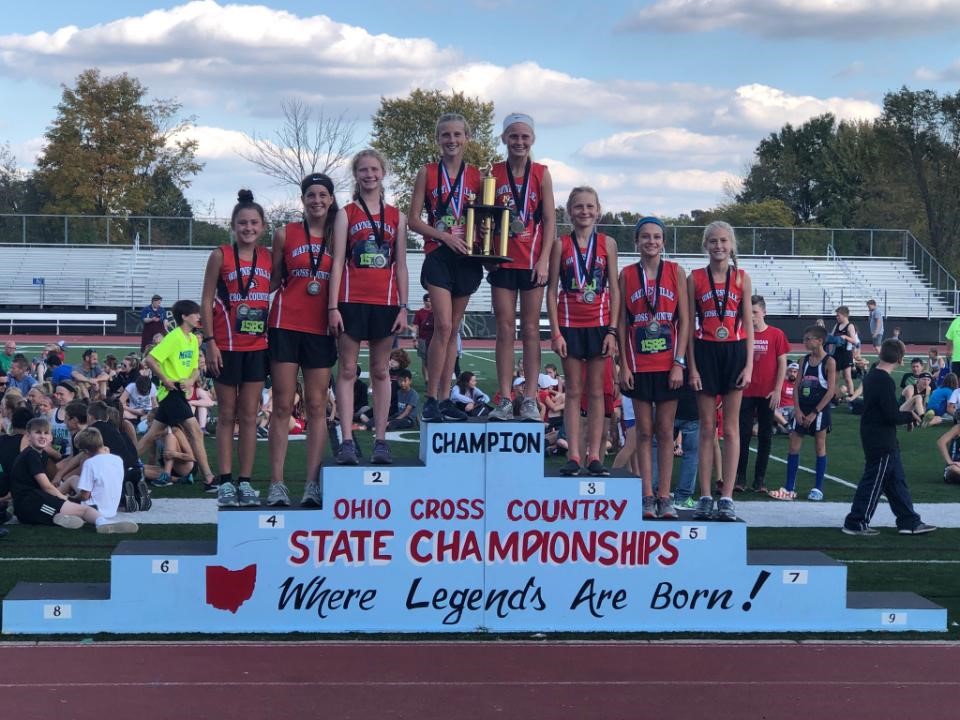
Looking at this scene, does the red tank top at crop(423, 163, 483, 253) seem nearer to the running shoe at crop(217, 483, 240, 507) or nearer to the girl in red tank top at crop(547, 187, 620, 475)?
the girl in red tank top at crop(547, 187, 620, 475)

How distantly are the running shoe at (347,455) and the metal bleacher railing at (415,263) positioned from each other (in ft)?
106

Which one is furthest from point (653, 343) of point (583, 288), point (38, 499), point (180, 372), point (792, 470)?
point (180, 372)

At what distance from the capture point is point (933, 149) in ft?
191

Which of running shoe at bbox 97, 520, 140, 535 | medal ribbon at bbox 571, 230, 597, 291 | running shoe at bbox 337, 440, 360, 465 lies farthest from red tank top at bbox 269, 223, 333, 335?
running shoe at bbox 97, 520, 140, 535

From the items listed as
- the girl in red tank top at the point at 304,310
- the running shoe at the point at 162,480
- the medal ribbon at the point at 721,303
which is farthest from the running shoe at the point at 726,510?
the running shoe at the point at 162,480

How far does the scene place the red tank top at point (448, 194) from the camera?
24.2 ft

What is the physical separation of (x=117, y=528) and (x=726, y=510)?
15.8ft

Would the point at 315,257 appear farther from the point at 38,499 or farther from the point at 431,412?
the point at 38,499

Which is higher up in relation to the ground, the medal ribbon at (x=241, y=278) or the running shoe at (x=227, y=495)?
the medal ribbon at (x=241, y=278)

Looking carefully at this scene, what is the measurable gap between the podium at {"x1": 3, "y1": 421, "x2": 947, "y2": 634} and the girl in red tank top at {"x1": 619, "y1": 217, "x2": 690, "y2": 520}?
60 cm

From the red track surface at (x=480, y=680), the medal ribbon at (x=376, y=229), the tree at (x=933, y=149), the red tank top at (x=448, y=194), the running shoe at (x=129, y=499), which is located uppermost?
the tree at (x=933, y=149)

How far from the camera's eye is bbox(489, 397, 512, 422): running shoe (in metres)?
Result: 7.45

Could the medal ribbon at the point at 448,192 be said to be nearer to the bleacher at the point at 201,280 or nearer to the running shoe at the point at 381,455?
the running shoe at the point at 381,455

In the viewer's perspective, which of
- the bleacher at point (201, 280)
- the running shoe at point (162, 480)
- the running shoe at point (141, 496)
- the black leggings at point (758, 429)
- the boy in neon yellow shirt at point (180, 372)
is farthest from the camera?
the bleacher at point (201, 280)
